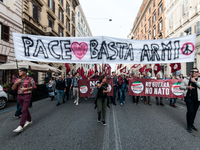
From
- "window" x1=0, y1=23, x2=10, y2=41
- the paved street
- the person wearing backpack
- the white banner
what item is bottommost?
the paved street

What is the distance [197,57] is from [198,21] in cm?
396

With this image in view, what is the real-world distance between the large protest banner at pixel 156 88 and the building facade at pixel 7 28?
39.6 feet

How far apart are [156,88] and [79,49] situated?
462cm

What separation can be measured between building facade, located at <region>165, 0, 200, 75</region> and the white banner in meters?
9.90

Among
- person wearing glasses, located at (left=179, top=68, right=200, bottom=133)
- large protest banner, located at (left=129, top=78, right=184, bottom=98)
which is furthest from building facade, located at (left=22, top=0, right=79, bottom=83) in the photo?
person wearing glasses, located at (left=179, top=68, right=200, bottom=133)

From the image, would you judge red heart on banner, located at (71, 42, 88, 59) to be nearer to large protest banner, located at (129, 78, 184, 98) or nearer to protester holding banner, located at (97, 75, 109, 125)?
protester holding banner, located at (97, 75, 109, 125)

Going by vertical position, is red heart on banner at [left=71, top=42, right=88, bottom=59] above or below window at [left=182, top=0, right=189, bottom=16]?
below

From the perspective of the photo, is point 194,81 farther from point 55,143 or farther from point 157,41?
point 55,143

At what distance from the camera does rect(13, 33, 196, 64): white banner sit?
522 cm

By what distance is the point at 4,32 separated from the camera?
41.1ft

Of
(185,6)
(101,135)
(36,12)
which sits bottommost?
(101,135)

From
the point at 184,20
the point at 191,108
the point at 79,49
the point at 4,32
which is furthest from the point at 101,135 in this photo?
the point at 184,20

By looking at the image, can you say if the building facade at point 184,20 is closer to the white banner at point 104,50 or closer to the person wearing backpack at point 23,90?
the white banner at point 104,50

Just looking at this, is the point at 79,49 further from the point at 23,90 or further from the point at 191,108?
the point at 191,108
